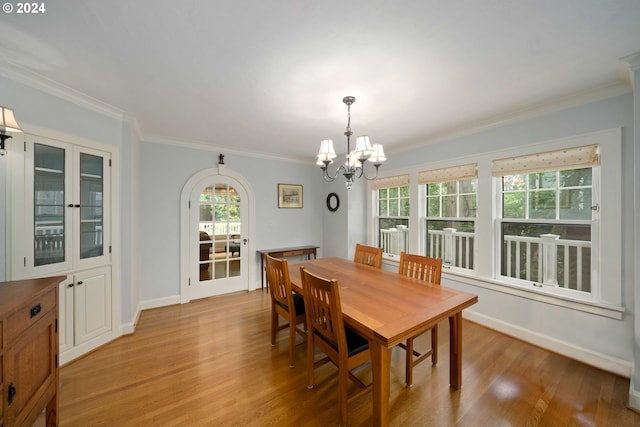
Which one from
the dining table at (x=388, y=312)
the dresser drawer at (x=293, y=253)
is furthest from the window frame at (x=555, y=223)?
the dresser drawer at (x=293, y=253)

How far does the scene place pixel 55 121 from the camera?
205 centimetres

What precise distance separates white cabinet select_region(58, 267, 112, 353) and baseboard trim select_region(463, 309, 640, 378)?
13.6 feet

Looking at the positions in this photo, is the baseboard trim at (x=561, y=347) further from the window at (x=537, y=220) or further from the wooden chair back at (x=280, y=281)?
the wooden chair back at (x=280, y=281)

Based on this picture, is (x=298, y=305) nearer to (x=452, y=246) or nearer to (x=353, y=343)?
(x=353, y=343)

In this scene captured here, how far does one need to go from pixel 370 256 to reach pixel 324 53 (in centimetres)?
218

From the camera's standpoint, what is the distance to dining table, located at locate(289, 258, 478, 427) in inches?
51.6

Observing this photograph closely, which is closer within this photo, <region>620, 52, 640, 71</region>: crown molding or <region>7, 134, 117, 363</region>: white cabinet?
<region>620, 52, 640, 71</region>: crown molding

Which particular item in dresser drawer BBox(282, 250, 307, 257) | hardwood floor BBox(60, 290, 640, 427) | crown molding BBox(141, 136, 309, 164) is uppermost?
crown molding BBox(141, 136, 309, 164)

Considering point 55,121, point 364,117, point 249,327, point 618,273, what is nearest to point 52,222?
point 55,121

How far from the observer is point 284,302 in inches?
88.6

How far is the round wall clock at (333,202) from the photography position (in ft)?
15.2

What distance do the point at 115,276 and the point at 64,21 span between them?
226 cm

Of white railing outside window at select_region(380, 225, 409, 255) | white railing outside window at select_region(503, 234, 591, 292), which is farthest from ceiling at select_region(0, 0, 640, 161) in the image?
white railing outside window at select_region(380, 225, 409, 255)

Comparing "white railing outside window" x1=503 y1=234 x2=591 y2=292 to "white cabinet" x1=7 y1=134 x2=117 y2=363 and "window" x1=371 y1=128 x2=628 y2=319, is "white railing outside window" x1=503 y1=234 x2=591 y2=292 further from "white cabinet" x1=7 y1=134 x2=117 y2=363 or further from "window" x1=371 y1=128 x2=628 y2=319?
"white cabinet" x1=7 y1=134 x2=117 y2=363
